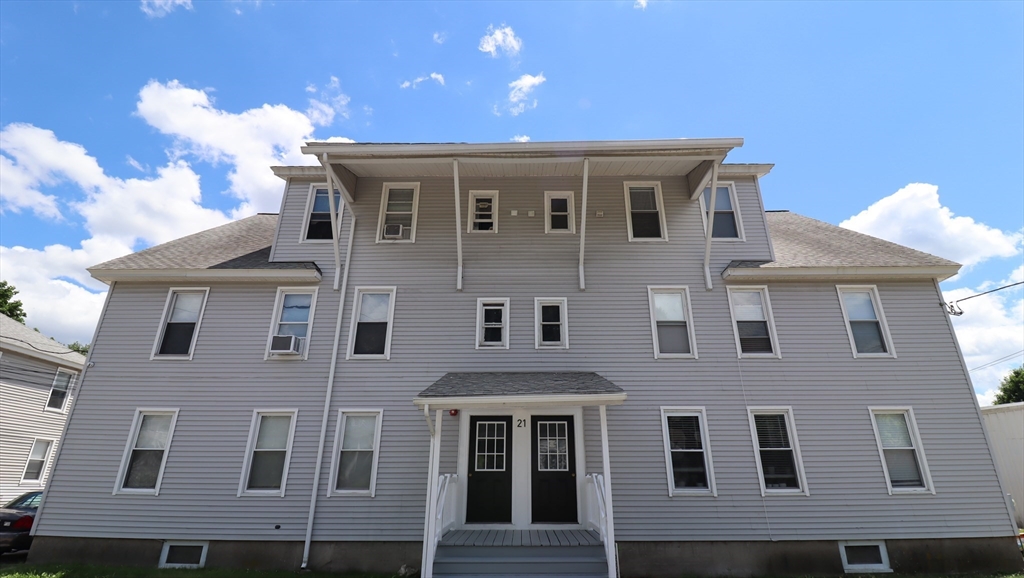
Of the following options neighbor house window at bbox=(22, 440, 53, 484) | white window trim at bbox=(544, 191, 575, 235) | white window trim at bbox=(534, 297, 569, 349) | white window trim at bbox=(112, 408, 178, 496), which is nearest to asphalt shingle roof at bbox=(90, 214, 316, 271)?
white window trim at bbox=(112, 408, 178, 496)

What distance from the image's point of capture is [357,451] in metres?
8.57

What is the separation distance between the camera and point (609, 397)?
7121 millimetres

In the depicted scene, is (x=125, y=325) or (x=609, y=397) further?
(x=125, y=325)

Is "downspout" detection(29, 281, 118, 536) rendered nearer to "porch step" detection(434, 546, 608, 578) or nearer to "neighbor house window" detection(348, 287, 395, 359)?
"neighbor house window" detection(348, 287, 395, 359)

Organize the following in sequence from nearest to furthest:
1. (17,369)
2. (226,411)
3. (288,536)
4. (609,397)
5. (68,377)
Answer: (609,397), (288,536), (226,411), (17,369), (68,377)

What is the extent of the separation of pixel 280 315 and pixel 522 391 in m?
5.76

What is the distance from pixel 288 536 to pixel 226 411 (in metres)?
2.76

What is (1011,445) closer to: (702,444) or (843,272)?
(843,272)

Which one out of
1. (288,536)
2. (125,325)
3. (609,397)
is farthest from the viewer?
(125,325)

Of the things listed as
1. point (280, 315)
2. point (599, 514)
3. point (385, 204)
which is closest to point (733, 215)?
point (599, 514)

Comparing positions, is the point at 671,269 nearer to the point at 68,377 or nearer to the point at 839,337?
the point at 839,337

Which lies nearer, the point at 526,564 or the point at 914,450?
the point at 526,564

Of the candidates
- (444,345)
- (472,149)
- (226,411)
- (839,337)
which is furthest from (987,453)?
(226,411)

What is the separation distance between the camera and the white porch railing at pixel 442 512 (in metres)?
6.41
